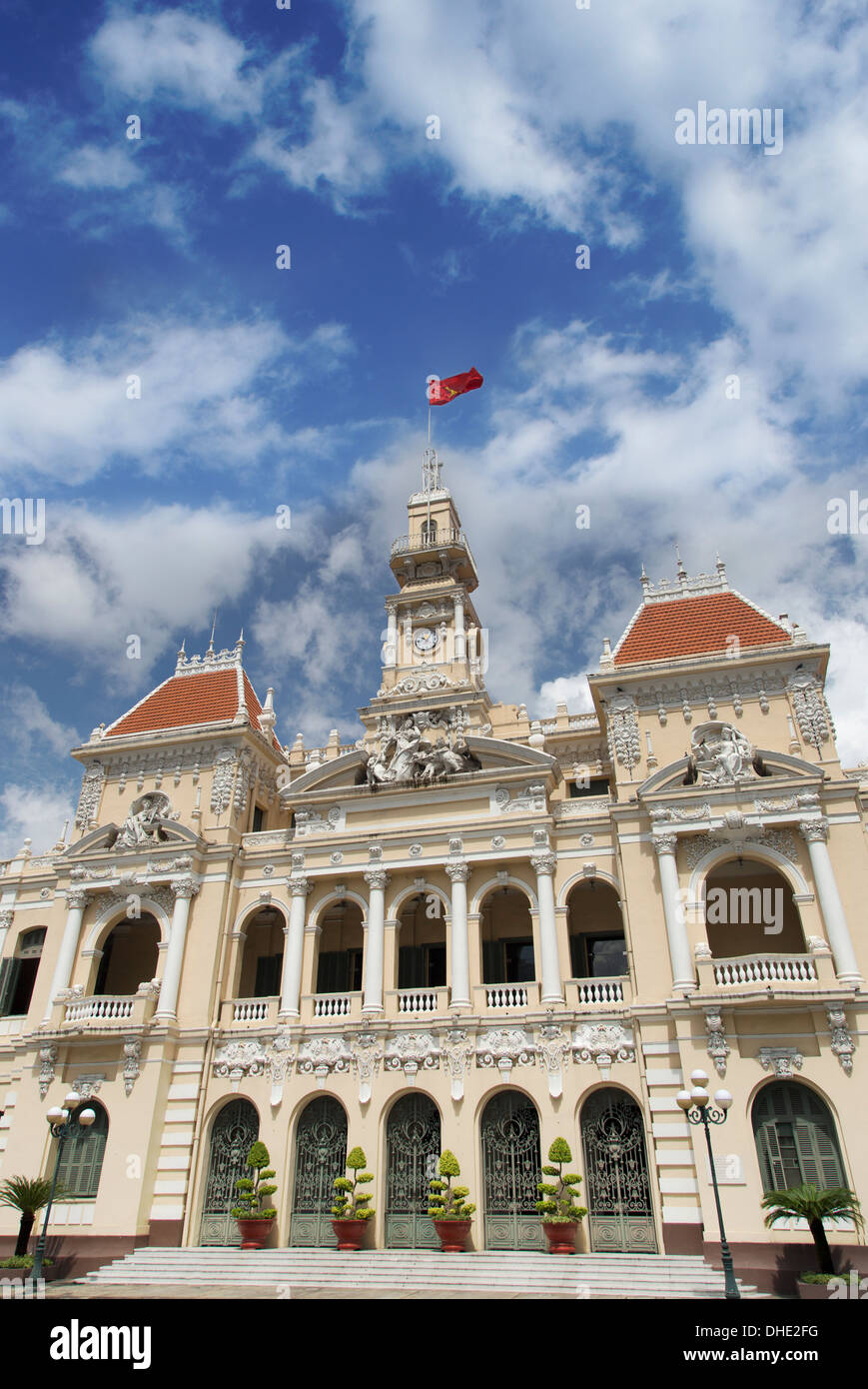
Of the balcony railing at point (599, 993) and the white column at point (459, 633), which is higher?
the white column at point (459, 633)

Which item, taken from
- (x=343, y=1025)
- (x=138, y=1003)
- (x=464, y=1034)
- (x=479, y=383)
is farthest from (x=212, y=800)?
(x=479, y=383)

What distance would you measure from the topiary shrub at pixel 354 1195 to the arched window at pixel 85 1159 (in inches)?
294

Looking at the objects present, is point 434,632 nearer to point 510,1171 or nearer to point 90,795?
point 90,795

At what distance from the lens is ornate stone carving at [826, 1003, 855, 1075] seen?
22375mm

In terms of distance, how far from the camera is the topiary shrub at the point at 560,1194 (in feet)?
73.9

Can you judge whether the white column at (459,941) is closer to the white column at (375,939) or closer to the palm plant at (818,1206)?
the white column at (375,939)

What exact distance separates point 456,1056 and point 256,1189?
6.75 meters

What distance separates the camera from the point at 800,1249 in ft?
68.1

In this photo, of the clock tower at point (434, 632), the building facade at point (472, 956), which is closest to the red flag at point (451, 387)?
the clock tower at point (434, 632)

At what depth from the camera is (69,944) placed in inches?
1214

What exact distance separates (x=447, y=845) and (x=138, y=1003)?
10.9m

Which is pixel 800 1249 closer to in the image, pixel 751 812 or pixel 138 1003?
pixel 751 812

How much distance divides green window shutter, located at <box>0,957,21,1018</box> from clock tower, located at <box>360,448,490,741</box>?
15534 mm

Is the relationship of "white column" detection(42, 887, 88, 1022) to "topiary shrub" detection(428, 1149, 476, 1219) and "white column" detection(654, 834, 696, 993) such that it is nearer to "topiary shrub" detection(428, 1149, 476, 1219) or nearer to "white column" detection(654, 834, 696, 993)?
"topiary shrub" detection(428, 1149, 476, 1219)
